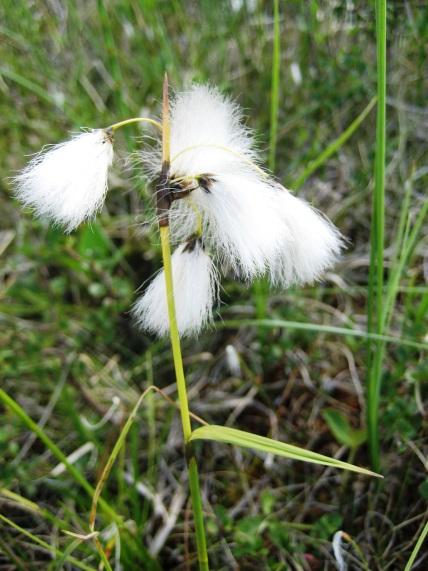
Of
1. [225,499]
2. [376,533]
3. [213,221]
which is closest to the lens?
[213,221]

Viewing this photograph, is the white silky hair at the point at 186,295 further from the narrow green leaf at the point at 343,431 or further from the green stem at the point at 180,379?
the narrow green leaf at the point at 343,431

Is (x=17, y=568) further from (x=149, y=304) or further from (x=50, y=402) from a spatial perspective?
(x=149, y=304)

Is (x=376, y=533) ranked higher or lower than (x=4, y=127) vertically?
lower

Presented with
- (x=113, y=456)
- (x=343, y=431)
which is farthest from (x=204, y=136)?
(x=343, y=431)

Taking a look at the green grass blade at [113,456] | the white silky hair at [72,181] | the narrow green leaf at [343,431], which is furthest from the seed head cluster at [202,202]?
the narrow green leaf at [343,431]

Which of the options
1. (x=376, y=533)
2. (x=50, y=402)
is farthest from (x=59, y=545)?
(x=376, y=533)

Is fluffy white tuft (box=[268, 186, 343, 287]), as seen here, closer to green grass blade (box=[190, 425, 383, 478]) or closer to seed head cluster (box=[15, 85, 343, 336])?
seed head cluster (box=[15, 85, 343, 336])

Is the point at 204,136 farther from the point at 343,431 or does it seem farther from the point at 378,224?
the point at 343,431
